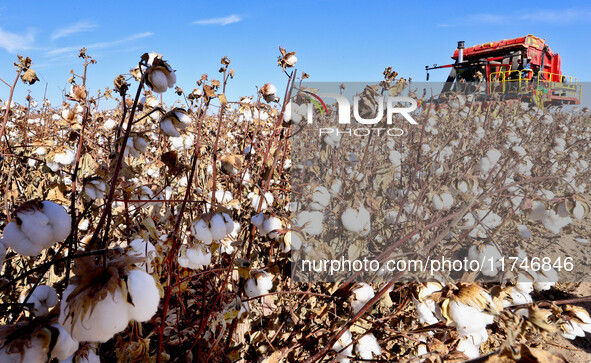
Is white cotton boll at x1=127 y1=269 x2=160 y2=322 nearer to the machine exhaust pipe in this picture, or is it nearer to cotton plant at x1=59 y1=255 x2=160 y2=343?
cotton plant at x1=59 y1=255 x2=160 y2=343

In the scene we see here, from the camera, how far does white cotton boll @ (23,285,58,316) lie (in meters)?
0.73

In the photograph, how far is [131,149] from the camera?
1109mm

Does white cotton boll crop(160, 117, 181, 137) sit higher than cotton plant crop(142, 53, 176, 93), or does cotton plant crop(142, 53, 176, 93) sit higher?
cotton plant crop(142, 53, 176, 93)

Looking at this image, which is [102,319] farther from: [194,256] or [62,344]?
Result: [194,256]

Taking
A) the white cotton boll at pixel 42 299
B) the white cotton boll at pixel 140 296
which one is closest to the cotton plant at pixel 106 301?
the white cotton boll at pixel 140 296

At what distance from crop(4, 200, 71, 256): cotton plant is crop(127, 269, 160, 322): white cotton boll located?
212mm

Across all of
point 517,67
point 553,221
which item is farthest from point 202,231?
point 517,67

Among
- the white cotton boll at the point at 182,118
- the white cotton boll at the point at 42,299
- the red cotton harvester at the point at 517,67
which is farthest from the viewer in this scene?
the red cotton harvester at the point at 517,67

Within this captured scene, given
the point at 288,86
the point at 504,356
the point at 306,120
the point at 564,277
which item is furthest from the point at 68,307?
the point at 564,277

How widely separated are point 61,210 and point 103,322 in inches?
9.7

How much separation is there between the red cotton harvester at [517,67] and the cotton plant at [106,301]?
9116mm

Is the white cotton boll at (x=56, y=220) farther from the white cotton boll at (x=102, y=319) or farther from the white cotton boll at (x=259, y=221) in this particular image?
the white cotton boll at (x=259, y=221)

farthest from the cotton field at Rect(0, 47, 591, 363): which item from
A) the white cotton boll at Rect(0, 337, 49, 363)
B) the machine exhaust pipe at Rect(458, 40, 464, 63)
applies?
the machine exhaust pipe at Rect(458, 40, 464, 63)

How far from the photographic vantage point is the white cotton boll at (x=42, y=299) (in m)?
0.73
